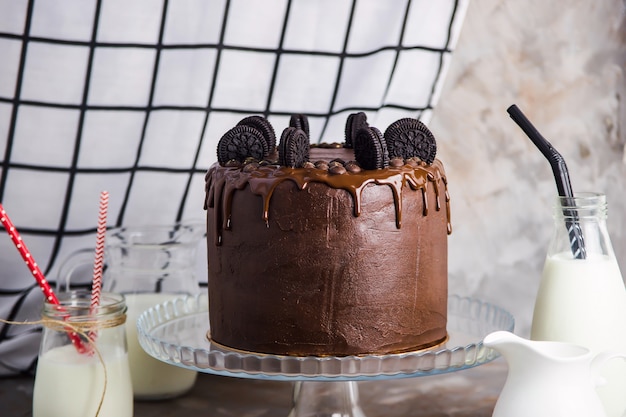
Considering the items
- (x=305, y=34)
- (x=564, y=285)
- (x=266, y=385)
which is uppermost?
(x=305, y=34)

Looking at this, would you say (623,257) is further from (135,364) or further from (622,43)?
(135,364)

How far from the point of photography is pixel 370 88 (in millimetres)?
1670

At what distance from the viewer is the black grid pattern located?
1.50 m

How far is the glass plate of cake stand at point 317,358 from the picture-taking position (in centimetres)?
108

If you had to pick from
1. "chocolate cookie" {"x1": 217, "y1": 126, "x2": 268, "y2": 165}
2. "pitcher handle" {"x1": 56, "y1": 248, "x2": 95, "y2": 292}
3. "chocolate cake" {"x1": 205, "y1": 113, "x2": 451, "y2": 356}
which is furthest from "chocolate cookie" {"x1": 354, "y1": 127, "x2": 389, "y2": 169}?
"pitcher handle" {"x1": 56, "y1": 248, "x2": 95, "y2": 292}

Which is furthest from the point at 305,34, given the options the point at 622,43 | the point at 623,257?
the point at 623,257

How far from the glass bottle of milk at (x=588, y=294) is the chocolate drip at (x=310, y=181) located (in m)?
0.20

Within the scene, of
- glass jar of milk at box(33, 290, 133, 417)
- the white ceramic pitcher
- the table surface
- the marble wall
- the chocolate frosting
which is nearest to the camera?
the white ceramic pitcher

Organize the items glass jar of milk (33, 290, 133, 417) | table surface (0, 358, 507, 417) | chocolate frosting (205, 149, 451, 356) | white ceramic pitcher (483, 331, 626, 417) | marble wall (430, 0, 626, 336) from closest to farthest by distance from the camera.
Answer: white ceramic pitcher (483, 331, 626, 417), chocolate frosting (205, 149, 451, 356), glass jar of milk (33, 290, 133, 417), table surface (0, 358, 507, 417), marble wall (430, 0, 626, 336)

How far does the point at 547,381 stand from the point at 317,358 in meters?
0.28

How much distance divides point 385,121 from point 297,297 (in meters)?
0.68

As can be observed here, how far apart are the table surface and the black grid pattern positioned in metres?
0.22

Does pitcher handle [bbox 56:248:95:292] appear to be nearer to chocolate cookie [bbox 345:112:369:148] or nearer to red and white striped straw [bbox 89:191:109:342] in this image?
red and white striped straw [bbox 89:191:109:342]

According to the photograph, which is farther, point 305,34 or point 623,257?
point 623,257
